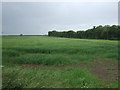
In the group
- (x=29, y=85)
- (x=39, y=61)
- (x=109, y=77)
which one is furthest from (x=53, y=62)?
(x=29, y=85)

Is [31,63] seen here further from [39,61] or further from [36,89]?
[36,89]

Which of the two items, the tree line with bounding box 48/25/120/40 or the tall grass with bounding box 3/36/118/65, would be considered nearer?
the tall grass with bounding box 3/36/118/65

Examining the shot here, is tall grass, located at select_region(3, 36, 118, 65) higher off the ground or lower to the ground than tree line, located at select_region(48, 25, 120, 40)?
lower

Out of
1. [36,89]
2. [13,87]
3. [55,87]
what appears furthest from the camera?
[55,87]

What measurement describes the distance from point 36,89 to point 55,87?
2.31 feet

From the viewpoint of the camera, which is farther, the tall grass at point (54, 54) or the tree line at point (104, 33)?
the tree line at point (104, 33)

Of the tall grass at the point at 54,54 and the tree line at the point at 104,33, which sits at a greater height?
the tree line at the point at 104,33

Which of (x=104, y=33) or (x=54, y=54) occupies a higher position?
(x=104, y=33)

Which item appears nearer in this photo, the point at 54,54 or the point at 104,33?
the point at 54,54

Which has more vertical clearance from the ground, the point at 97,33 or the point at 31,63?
the point at 97,33

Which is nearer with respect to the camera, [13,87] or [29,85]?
[13,87]

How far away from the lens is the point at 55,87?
3936 mm

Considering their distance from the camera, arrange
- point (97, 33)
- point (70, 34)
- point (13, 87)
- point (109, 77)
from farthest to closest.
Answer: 1. point (70, 34)
2. point (97, 33)
3. point (109, 77)
4. point (13, 87)

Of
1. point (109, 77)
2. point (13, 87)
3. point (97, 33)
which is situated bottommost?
point (109, 77)
